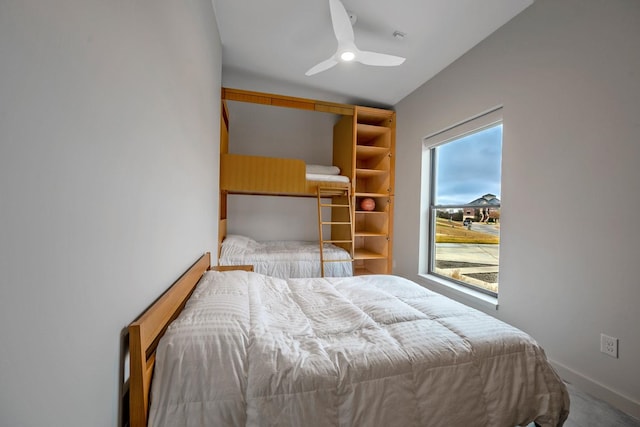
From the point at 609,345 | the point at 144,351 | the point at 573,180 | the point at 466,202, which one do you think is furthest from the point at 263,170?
the point at 609,345

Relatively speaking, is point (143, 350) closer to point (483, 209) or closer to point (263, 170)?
point (263, 170)

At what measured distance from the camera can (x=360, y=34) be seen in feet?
7.97

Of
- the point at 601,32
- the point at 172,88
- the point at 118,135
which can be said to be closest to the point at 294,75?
Result: the point at 172,88

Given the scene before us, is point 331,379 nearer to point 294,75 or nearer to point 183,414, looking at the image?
point 183,414

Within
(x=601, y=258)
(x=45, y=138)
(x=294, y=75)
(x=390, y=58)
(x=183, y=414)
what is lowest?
(x=183, y=414)

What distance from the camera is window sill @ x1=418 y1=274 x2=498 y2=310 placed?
7.73 ft

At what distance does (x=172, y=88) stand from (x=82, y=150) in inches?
29.4

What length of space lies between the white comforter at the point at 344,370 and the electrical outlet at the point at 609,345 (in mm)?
803

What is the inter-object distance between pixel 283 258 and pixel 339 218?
1313 millimetres

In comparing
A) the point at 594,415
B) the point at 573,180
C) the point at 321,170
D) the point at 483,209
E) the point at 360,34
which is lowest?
the point at 594,415

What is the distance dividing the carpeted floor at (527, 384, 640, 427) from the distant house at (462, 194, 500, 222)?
4.50 ft

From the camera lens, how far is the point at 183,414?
0.81 meters

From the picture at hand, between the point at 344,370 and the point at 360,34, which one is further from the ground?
the point at 360,34

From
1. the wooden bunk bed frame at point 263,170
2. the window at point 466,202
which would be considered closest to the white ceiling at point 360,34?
the wooden bunk bed frame at point 263,170
